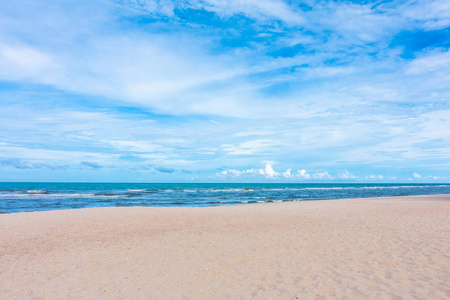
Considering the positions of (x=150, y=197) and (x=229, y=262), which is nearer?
(x=229, y=262)

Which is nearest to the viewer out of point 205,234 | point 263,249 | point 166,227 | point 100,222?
point 263,249

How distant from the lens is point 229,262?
27.8 feet

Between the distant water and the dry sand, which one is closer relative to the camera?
the dry sand

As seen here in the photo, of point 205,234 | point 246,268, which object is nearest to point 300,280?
point 246,268

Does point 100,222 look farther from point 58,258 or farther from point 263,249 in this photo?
point 263,249

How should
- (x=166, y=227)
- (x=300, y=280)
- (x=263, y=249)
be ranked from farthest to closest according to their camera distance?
(x=166, y=227)
(x=263, y=249)
(x=300, y=280)

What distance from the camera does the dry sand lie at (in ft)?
21.1

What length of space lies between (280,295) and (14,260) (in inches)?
330

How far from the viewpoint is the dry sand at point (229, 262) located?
6426 mm

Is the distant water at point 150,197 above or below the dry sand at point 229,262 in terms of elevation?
above

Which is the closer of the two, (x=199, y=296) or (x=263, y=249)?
(x=199, y=296)

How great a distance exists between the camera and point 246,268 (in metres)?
7.87

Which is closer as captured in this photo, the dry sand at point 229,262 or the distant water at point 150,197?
the dry sand at point 229,262

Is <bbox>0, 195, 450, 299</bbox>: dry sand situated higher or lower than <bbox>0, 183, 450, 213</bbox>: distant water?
lower
